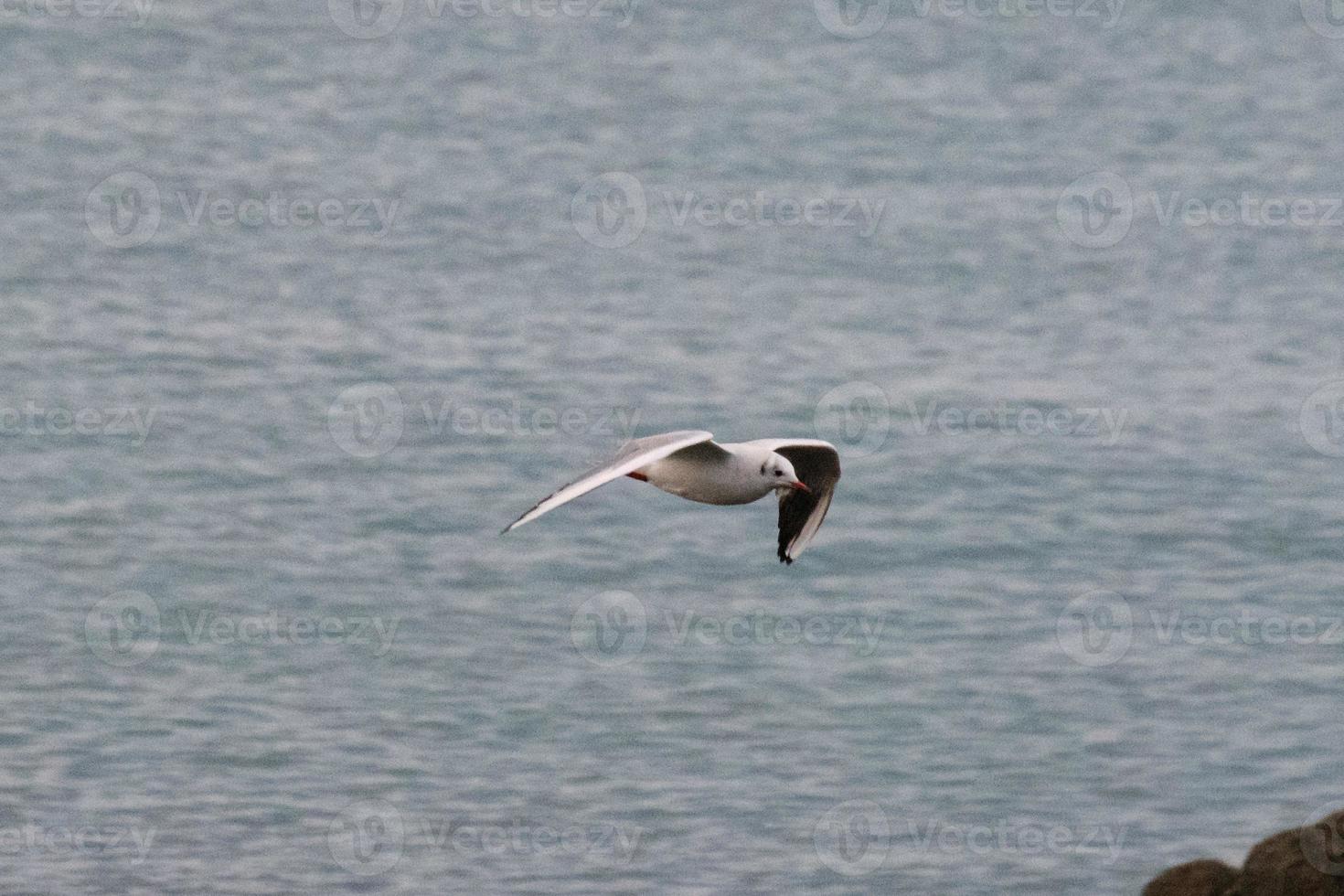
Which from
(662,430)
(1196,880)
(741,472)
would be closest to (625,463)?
(741,472)

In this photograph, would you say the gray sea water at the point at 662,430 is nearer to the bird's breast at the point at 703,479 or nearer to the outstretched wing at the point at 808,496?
the outstretched wing at the point at 808,496

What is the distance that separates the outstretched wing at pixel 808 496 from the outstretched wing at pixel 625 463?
1572mm

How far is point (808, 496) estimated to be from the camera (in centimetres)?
2062

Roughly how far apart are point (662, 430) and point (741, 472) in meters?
17.3

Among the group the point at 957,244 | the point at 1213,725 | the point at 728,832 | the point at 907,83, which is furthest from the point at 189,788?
the point at 907,83

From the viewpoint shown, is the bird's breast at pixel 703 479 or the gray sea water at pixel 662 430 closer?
the bird's breast at pixel 703 479

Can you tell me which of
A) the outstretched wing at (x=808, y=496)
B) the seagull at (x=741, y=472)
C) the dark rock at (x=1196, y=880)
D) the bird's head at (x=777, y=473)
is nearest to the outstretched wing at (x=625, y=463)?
the seagull at (x=741, y=472)

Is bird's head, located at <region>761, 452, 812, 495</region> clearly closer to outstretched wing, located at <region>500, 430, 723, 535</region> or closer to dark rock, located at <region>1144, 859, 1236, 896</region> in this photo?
outstretched wing, located at <region>500, 430, 723, 535</region>

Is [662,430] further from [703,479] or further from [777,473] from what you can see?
[703,479]

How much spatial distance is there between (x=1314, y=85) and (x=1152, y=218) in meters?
8.53

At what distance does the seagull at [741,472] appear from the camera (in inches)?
707

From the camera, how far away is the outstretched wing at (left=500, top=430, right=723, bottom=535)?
1551 centimetres

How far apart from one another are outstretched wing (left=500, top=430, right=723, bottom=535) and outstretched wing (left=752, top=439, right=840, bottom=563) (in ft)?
5.16

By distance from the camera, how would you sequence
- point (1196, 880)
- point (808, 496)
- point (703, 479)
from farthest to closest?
point (808, 496), point (1196, 880), point (703, 479)
